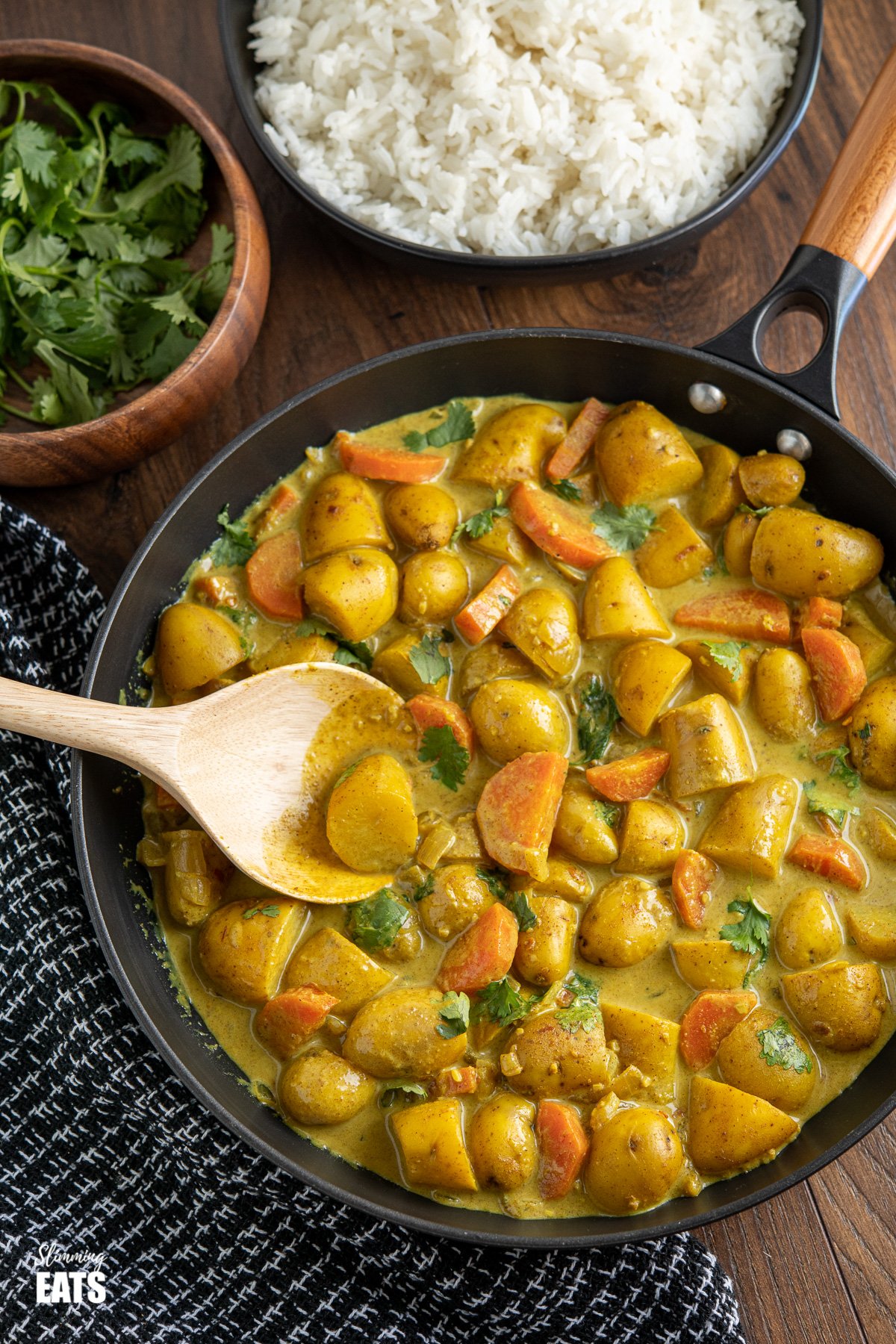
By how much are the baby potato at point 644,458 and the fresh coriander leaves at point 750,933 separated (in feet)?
3.36

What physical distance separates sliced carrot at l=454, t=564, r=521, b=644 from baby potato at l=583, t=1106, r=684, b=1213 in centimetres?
114

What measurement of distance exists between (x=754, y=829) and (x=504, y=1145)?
2.87ft

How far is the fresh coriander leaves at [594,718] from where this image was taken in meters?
2.91

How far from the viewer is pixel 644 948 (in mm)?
2762

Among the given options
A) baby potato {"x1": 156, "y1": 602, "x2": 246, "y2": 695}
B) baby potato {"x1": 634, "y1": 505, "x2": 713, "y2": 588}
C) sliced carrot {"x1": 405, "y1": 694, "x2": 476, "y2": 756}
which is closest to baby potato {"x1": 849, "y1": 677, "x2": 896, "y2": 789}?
baby potato {"x1": 634, "y1": 505, "x2": 713, "y2": 588}

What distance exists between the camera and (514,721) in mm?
2834

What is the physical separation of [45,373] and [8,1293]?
225cm

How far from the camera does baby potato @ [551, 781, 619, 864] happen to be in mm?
2799

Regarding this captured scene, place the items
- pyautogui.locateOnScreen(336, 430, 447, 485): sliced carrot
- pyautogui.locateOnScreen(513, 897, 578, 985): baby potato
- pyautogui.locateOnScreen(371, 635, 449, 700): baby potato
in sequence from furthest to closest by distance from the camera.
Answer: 1. pyautogui.locateOnScreen(336, 430, 447, 485): sliced carrot
2. pyautogui.locateOnScreen(371, 635, 449, 700): baby potato
3. pyautogui.locateOnScreen(513, 897, 578, 985): baby potato

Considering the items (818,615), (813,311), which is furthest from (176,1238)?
(813,311)

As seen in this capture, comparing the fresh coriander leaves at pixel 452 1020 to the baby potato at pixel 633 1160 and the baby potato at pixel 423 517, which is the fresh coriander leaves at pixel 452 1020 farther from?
the baby potato at pixel 423 517

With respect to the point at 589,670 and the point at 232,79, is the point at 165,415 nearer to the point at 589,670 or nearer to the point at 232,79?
the point at 232,79

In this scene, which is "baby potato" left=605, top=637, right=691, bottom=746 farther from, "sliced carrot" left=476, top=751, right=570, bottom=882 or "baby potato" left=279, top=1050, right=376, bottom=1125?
"baby potato" left=279, top=1050, right=376, bottom=1125

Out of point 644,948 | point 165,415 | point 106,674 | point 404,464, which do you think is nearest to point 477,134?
point 404,464
